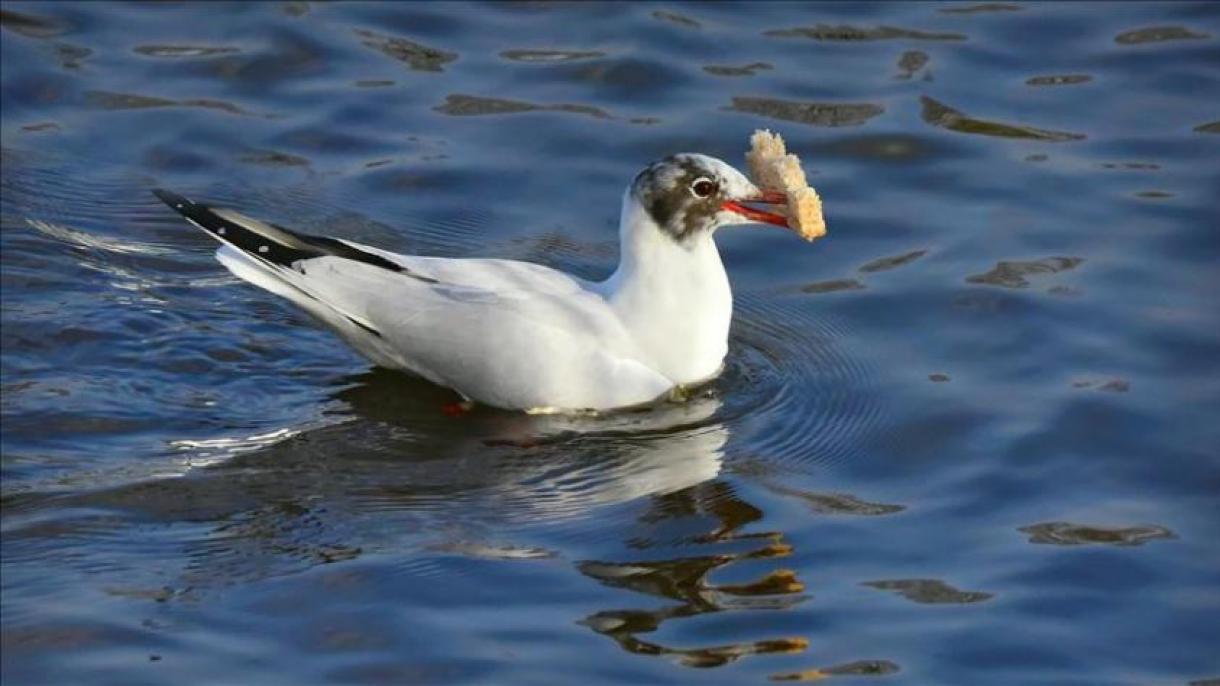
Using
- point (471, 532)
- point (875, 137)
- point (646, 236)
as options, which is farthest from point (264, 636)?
point (875, 137)

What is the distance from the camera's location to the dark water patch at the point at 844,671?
6738 mm

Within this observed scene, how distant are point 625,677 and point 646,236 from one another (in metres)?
2.66

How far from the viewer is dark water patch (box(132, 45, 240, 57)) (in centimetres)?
1189

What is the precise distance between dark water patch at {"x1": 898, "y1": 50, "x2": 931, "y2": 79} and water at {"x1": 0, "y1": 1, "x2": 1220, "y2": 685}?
0.06 ft

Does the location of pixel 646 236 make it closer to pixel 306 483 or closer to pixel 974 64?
pixel 306 483

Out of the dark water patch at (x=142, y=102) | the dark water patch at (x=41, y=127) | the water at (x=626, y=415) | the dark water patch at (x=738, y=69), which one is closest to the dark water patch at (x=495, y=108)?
the water at (x=626, y=415)

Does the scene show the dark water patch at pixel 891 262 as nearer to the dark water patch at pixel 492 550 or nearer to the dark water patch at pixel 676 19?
the dark water patch at pixel 676 19

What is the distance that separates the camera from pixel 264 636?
271 inches

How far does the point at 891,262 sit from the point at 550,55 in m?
2.73

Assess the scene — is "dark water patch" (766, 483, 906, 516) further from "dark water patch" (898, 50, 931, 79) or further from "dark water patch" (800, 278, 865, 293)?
"dark water patch" (898, 50, 931, 79)

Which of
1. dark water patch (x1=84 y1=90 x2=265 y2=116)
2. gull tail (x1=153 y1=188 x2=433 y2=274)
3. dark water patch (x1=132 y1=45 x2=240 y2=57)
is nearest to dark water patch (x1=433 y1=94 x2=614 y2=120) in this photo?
dark water patch (x1=84 y1=90 x2=265 y2=116)

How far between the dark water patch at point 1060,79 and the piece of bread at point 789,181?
2.90 meters

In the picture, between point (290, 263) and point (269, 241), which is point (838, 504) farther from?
point (269, 241)

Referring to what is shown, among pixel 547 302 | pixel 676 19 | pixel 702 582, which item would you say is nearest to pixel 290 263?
pixel 547 302
